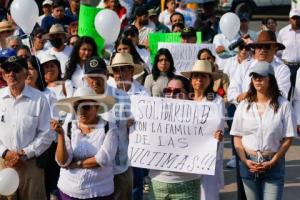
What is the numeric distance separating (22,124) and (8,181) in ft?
1.99

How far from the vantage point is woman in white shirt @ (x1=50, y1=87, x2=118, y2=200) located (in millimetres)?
5500

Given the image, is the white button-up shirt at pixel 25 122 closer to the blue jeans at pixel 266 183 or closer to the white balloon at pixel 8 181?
the white balloon at pixel 8 181

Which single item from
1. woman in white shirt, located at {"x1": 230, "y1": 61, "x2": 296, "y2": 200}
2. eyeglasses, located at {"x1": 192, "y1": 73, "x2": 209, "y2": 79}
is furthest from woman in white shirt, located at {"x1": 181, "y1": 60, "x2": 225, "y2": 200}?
woman in white shirt, located at {"x1": 230, "y1": 61, "x2": 296, "y2": 200}

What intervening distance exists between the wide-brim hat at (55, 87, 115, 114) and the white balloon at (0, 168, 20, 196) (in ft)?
2.14

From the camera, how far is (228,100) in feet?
25.8

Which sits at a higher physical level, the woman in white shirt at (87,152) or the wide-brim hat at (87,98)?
the wide-brim hat at (87,98)

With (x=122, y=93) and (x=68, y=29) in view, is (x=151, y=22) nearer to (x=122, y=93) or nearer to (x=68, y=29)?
(x=68, y=29)

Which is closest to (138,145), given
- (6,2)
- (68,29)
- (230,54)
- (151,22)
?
(230,54)

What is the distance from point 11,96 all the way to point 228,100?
2667 mm

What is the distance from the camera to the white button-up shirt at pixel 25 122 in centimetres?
608

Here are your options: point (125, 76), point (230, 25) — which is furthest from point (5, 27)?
point (230, 25)

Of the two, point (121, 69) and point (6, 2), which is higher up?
point (6, 2)

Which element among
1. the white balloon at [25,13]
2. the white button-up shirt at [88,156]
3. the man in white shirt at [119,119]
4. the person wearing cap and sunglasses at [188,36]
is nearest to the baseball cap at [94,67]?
the man in white shirt at [119,119]

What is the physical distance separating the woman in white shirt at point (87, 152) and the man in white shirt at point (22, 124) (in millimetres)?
581
